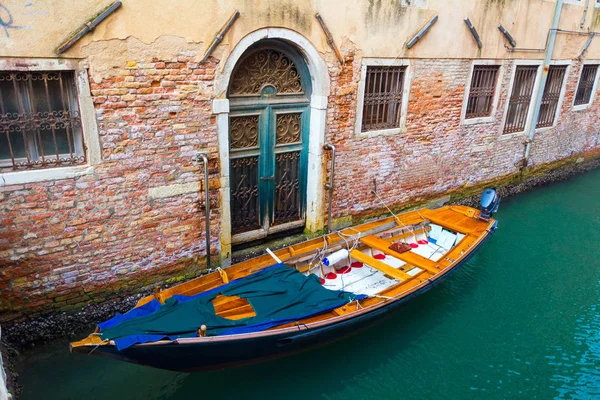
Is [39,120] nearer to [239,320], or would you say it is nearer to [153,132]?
[153,132]

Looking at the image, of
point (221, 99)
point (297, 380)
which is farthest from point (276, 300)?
point (221, 99)

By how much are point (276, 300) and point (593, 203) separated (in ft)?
27.2

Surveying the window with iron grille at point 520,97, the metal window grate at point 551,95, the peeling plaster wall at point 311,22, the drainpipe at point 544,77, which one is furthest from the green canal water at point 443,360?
the metal window grate at point 551,95

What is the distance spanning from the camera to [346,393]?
4.37 meters

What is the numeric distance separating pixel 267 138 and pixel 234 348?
2.85 meters

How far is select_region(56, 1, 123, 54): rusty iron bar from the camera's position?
13.1 ft

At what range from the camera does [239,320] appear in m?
3.99

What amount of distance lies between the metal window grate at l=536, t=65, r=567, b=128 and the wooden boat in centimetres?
445

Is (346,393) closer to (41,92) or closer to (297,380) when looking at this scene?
(297,380)

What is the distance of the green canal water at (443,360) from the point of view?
4328 millimetres

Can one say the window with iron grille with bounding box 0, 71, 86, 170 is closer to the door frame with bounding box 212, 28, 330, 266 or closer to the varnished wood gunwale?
the door frame with bounding box 212, 28, 330, 266

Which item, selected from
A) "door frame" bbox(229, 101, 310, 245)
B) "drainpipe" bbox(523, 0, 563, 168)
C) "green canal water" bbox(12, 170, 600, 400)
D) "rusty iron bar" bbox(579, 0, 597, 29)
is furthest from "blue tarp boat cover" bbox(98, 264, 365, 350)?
"rusty iron bar" bbox(579, 0, 597, 29)

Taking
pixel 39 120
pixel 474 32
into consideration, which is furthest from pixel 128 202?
pixel 474 32

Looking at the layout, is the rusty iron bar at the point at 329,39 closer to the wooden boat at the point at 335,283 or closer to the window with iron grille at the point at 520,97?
A: the wooden boat at the point at 335,283
